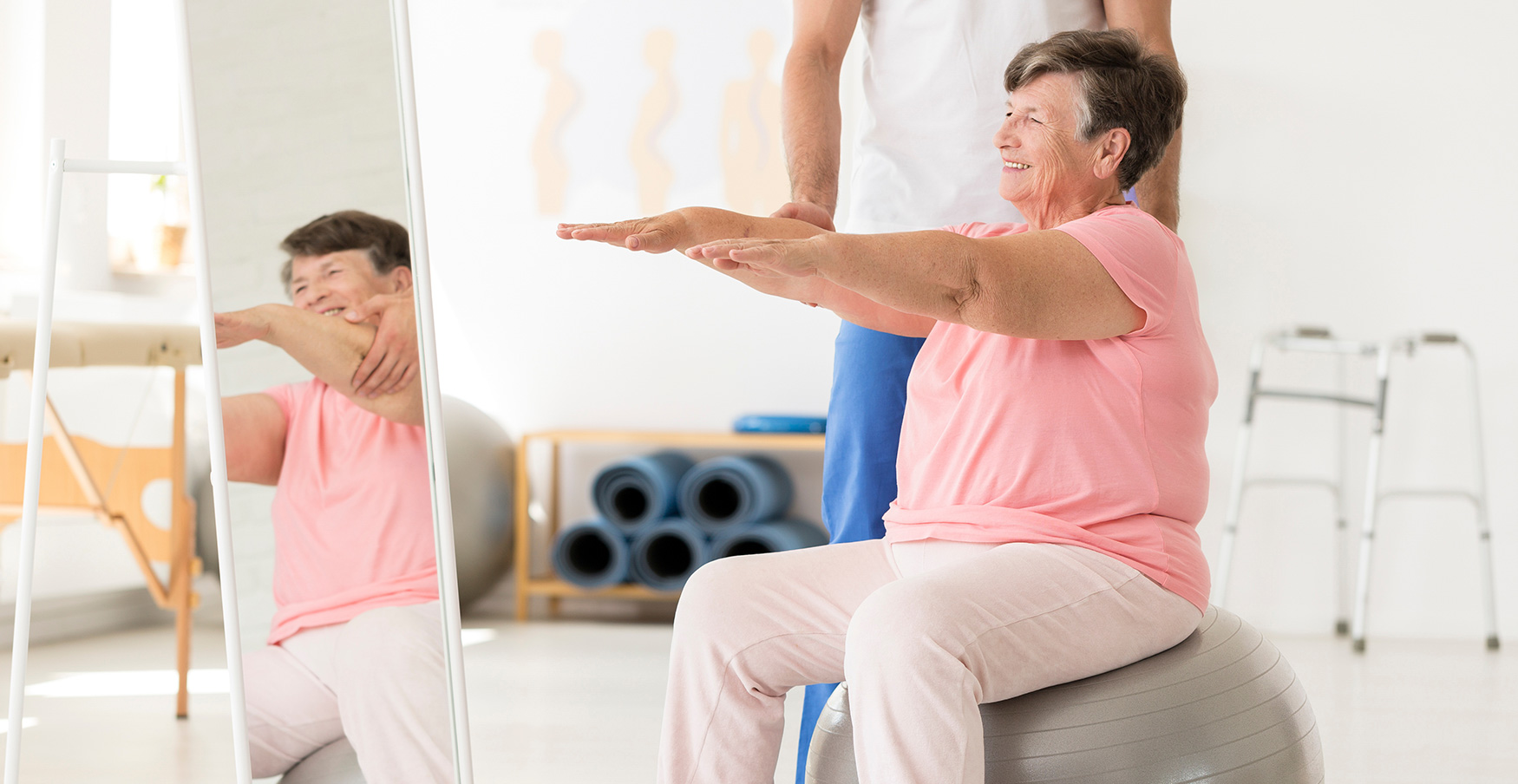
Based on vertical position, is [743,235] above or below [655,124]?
below

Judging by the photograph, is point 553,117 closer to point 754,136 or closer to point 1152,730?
point 754,136

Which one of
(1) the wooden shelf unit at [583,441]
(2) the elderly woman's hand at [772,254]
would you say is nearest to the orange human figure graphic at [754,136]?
(1) the wooden shelf unit at [583,441]

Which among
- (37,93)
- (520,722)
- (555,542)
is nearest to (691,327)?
(555,542)

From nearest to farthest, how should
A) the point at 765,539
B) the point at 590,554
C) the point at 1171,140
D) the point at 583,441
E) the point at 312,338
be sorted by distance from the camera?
the point at 312,338, the point at 1171,140, the point at 765,539, the point at 590,554, the point at 583,441

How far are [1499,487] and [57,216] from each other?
13.2 ft

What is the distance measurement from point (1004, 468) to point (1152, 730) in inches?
12.1

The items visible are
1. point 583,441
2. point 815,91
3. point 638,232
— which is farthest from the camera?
point 583,441

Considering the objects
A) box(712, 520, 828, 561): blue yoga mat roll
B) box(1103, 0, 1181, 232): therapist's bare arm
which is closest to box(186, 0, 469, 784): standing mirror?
box(1103, 0, 1181, 232): therapist's bare arm

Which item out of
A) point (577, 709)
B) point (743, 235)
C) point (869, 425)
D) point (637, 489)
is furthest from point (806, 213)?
point (637, 489)

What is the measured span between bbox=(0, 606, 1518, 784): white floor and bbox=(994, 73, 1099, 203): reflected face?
1045 mm

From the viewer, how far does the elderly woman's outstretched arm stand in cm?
114

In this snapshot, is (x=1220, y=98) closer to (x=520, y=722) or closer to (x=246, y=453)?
(x=520, y=722)

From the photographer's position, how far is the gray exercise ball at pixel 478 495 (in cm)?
388

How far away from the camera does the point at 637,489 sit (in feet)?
13.1
